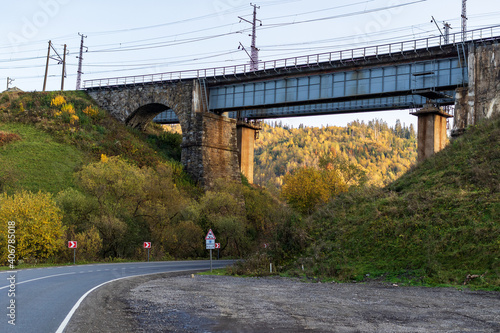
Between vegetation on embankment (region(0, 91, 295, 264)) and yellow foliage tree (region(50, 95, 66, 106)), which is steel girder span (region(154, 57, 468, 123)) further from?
yellow foliage tree (region(50, 95, 66, 106))

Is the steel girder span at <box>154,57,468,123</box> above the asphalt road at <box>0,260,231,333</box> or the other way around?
above

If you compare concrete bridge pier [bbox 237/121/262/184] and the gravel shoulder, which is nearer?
the gravel shoulder

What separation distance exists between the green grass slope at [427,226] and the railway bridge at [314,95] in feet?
27.8

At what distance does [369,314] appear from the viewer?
1237cm

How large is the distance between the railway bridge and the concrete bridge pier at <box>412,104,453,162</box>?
91 mm

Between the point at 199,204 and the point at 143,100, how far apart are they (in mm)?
16814

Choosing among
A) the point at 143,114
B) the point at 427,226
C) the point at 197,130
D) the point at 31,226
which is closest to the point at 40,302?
the point at 427,226

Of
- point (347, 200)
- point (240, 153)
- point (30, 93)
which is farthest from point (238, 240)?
point (30, 93)

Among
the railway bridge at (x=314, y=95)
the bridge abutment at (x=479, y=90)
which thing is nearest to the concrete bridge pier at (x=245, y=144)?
the railway bridge at (x=314, y=95)

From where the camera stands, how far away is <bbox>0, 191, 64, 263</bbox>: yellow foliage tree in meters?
32.9

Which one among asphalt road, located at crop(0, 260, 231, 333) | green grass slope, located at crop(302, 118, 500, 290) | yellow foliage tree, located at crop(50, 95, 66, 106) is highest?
yellow foliage tree, located at crop(50, 95, 66, 106)

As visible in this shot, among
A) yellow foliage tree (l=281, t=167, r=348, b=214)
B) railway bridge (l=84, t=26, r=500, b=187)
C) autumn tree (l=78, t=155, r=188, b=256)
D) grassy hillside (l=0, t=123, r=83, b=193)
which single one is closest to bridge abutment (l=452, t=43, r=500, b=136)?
railway bridge (l=84, t=26, r=500, b=187)

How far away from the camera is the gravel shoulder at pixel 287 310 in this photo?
10.6m

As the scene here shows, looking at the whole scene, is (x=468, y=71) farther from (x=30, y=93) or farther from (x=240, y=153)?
(x=30, y=93)
